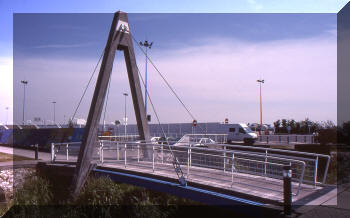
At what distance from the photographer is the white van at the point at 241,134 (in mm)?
36625

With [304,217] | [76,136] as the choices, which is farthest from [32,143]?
[304,217]

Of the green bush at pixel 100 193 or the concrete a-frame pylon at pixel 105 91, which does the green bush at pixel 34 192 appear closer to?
the concrete a-frame pylon at pixel 105 91

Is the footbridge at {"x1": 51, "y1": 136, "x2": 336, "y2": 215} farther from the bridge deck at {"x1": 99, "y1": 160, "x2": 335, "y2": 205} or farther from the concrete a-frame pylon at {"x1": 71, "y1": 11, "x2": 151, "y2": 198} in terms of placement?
the concrete a-frame pylon at {"x1": 71, "y1": 11, "x2": 151, "y2": 198}

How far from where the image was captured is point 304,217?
21.1ft

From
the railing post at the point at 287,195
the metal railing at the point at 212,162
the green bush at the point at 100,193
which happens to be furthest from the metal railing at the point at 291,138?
the railing post at the point at 287,195

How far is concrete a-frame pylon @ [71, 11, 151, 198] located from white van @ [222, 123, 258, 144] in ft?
74.2

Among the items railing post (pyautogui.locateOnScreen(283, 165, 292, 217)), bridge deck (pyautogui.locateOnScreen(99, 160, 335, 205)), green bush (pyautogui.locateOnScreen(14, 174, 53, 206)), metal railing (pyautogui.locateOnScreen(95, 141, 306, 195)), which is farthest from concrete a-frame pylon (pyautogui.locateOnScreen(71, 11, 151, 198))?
railing post (pyautogui.locateOnScreen(283, 165, 292, 217))

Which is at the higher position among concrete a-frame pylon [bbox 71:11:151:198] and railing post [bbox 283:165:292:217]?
concrete a-frame pylon [bbox 71:11:151:198]

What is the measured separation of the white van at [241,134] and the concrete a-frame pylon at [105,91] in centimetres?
2261

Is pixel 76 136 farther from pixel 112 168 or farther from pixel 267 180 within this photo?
pixel 267 180

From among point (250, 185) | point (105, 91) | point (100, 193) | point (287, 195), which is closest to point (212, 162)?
point (100, 193)

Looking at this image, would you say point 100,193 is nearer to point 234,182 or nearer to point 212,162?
point 212,162

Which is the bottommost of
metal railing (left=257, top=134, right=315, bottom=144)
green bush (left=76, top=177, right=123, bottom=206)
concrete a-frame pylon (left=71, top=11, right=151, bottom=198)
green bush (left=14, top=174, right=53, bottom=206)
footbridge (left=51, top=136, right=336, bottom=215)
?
green bush (left=14, top=174, right=53, bottom=206)

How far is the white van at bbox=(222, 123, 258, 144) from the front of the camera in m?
36.6
